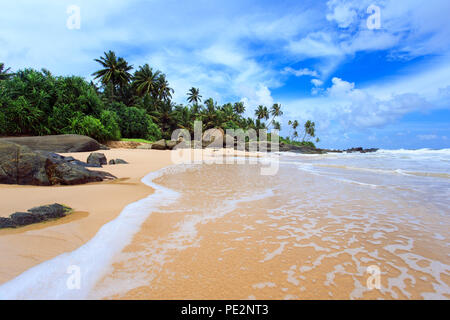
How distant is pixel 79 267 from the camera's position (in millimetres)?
1555

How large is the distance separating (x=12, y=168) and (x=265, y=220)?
4989 millimetres

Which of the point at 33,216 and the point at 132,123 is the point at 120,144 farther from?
the point at 33,216

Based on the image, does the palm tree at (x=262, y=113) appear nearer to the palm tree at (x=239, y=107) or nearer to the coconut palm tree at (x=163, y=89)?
the palm tree at (x=239, y=107)

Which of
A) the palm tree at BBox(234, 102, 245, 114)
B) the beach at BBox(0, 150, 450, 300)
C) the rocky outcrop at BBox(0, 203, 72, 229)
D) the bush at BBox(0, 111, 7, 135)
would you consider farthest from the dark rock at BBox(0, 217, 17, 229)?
the palm tree at BBox(234, 102, 245, 114)

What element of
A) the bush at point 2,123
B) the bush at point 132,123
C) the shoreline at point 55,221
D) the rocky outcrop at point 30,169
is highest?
the bush at point 132,123

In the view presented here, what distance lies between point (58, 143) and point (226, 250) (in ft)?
46.3

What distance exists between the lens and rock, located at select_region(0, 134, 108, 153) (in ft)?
36.7

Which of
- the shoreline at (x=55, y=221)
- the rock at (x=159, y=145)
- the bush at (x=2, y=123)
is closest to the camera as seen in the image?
the shoreline at (x=55, y=221)

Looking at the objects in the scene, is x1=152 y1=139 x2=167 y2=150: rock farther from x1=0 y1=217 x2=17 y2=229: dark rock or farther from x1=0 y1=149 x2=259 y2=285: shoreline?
x1=0 y1=217 x2=17 y2=229: dark rock

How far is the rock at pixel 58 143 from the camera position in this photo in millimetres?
11195

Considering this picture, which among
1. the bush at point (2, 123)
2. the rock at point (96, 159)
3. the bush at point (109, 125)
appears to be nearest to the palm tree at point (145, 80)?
the bush at point (109, 125)

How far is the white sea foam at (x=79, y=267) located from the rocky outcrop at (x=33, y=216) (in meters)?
0.65

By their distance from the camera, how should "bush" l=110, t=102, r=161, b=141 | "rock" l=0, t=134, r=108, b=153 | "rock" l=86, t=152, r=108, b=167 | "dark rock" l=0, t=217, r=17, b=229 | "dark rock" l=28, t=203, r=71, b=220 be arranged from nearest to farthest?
"dark rock" l=0, t=217, r=17, b=229, "dark rock" l=28, t=203, r=71, b=220, "rock" l=86, t=152, r=108, b=167, "rock" l=0, t=134, r=108, b=153, "bush" l=110, t=102, r=161, b=141

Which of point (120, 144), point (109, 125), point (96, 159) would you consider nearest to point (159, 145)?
point (120, 144)
